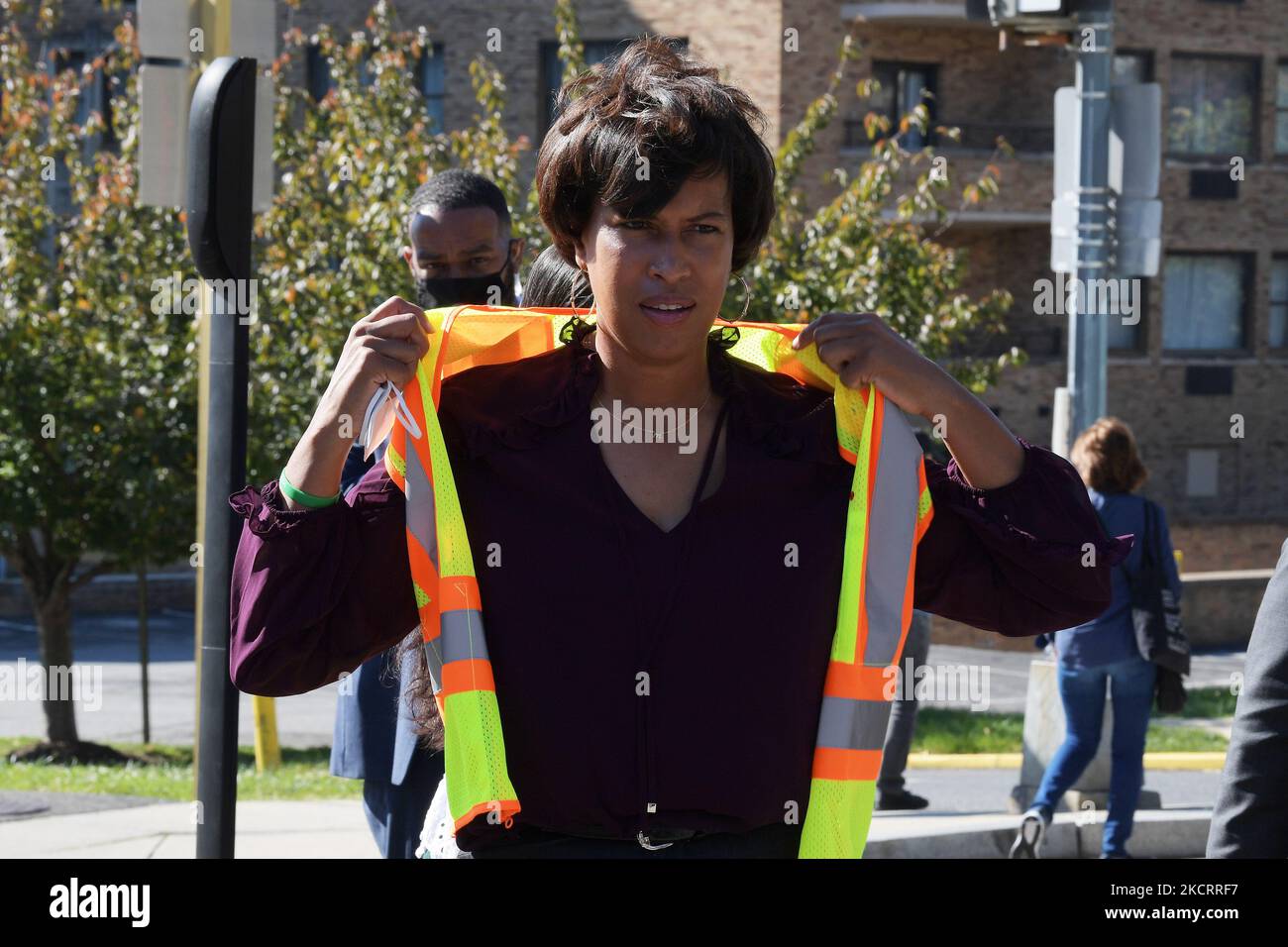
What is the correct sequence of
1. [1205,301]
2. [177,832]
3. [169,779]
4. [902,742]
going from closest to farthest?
[177,832] → [902,742] → [169,779] → [1205,301]

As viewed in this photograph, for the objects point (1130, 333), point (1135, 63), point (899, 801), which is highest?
point (1135, 63)

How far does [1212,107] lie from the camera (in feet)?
97.9

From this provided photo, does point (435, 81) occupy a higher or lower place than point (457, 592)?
higher

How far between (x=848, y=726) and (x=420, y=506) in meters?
0.66

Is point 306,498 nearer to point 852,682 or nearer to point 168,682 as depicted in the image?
point 852,682

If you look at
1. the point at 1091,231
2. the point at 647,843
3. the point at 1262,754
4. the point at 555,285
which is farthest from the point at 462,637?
the point at 1091,231

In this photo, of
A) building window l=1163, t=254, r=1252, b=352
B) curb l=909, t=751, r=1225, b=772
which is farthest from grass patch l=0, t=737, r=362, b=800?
building window l=1163, t=254, r=1252, b=352

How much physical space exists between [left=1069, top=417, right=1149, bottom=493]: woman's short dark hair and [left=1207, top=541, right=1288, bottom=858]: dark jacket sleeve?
222 inches

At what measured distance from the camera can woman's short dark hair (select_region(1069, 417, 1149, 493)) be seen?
25.6 ft

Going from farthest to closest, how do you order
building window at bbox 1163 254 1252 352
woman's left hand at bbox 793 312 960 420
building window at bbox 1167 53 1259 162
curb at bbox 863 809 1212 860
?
building window at bbox 1163 254 1252 352 < building window at bbox 1167 53 1259 162 < curb at bbox 863 809 1212 860 < woman's left hand at bbox 793 312 960 420

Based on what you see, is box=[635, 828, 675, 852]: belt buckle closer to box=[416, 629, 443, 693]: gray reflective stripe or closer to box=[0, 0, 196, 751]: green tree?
box=[416, 629, 443, 693]: gray reflective stripe

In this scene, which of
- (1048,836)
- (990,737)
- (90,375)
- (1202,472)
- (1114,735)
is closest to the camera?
(1114,735)
